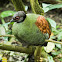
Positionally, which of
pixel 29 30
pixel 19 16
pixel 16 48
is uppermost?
pixel 19 16

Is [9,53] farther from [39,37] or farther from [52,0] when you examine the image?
[52,0]

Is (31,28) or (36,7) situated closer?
(31,28)

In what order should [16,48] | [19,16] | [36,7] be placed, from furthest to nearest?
1. [16,48]
2. [36,7]
3. [19,16]

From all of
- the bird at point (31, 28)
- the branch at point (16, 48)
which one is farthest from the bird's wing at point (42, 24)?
the branch at point (16, 48)

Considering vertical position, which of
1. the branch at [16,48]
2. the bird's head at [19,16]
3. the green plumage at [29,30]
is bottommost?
the branch at [16,48]

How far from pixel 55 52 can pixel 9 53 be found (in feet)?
2.23

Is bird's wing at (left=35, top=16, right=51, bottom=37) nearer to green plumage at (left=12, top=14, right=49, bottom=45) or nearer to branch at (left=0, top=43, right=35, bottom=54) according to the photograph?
green plumage at (left=12, top=14, right=49, bottom=45)

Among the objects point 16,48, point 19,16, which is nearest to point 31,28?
point 19,16

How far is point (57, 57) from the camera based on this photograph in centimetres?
180

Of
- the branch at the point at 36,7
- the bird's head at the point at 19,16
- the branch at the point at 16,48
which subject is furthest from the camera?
the branch at the point at 16,48

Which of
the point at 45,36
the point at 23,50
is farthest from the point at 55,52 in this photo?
the point at 45,36

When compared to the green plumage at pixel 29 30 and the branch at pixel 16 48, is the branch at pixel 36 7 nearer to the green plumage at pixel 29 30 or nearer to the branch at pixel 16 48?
the green plumage at pixel 29 30

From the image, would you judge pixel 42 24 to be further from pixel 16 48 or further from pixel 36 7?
pixel 16 48

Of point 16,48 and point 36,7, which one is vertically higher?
point 36,7
